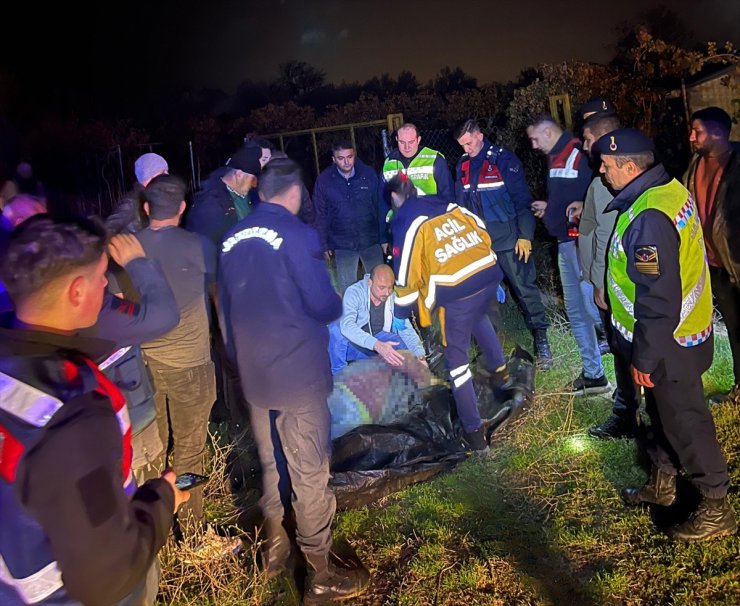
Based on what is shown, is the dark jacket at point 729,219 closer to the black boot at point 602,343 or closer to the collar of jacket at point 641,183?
the black boot at point 602,343

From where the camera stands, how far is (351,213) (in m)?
6.86

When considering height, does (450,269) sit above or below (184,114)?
below

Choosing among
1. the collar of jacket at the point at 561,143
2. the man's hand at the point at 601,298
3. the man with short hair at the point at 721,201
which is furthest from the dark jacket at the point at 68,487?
the collar of jacket at the point at 561,143

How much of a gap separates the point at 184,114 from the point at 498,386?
63.6 feet

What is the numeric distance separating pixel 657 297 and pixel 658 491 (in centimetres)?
127

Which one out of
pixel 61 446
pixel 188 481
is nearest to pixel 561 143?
pixel 188 481

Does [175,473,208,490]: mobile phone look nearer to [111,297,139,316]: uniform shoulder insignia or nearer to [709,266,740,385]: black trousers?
[111,297,139,316]: uniform shoulder insignia

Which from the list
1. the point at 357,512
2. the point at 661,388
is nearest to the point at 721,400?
the point at 661,388

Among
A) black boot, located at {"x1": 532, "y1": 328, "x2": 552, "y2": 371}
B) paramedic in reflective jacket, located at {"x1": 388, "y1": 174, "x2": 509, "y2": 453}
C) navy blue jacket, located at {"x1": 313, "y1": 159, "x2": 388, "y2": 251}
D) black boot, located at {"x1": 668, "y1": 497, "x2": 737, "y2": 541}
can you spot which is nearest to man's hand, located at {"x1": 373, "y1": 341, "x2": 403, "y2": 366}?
paramedic in reflective jacket, located at {"x1": 388, "y1": 174, "x2": 509, "y2": 453}

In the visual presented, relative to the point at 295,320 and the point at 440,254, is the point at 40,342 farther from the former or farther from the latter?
the point at 440,254

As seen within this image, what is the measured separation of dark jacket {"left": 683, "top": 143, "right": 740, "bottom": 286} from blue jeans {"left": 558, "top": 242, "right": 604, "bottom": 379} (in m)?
1.01

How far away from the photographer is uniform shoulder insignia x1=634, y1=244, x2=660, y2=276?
10.3ft

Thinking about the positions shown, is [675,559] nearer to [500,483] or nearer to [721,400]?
[500,483]

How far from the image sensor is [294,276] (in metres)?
3.09
